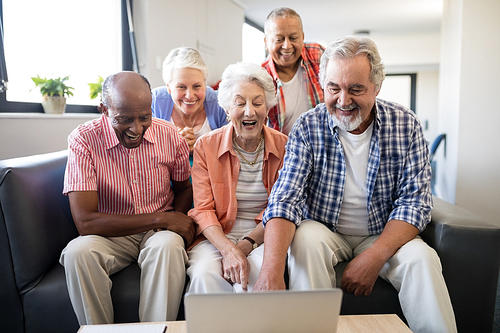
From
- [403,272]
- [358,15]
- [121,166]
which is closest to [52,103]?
[121,166]

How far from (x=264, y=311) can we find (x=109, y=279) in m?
0.90

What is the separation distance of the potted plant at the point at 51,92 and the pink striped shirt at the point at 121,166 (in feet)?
4.28

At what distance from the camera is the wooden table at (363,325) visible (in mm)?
1132

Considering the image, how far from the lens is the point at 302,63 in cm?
270

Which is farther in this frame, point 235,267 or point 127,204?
point 127,204

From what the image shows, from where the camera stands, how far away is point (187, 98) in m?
2.46

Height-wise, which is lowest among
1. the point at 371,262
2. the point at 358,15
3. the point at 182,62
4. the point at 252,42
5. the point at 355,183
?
the point at 371,262

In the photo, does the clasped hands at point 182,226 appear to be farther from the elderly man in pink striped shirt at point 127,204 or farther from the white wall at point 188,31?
the white wall at point 188,31

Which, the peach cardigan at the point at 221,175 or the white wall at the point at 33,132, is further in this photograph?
the white wall at the point at 33,132

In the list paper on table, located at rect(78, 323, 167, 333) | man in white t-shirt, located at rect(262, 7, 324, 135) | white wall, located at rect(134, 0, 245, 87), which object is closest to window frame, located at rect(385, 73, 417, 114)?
white wall, located at rect(134, 0, 245, 87)

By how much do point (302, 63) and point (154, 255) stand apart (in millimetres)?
1606

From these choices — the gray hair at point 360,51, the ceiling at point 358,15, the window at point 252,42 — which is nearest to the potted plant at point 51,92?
the gray hair at point 360,51

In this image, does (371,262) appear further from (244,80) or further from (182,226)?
(244,80)

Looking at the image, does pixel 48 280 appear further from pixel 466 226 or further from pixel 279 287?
pixel 466 226
